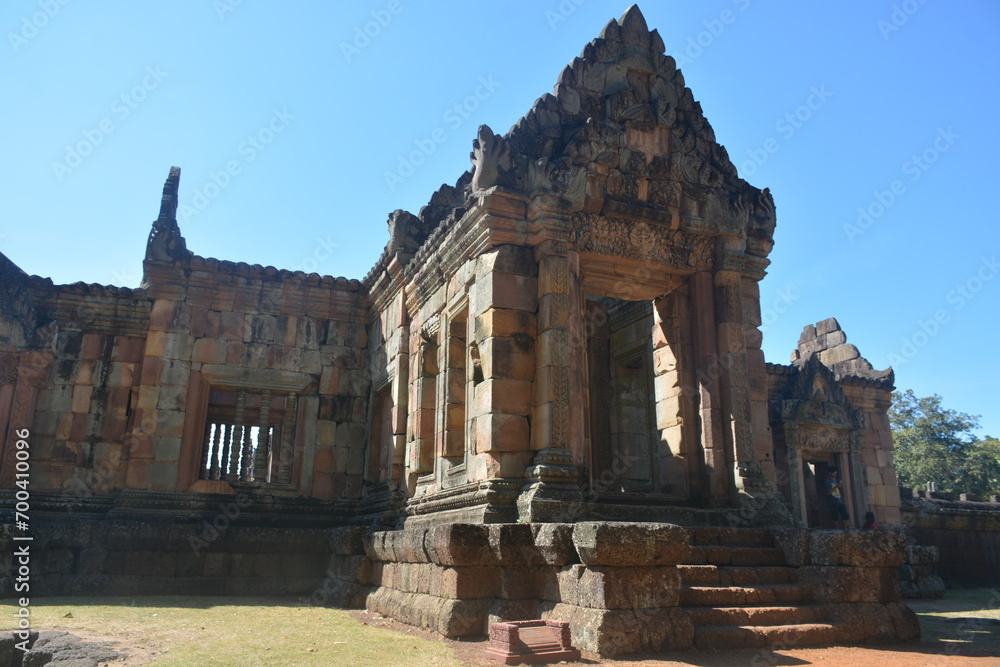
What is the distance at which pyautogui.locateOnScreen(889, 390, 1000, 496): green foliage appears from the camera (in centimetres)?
3638

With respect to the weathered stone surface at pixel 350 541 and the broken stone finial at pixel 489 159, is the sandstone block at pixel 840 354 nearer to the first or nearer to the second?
the broken stone finial at pixel 489 159

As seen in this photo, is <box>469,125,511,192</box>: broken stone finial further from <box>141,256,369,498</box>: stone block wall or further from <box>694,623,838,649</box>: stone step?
<box>141,256,369,498</box>: stone block wall

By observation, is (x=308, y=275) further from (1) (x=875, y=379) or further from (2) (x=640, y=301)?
(1) (x=875, y=379)

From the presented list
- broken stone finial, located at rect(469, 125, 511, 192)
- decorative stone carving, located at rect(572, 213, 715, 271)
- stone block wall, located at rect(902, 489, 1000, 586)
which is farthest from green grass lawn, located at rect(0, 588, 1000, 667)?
stone block wall, located at rect(902, 489, 1000, 586)

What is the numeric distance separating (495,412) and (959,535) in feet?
48.2

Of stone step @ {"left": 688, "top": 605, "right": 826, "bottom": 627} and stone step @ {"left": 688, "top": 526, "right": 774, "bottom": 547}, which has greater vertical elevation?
stone step @ {"left": 688, "top": 526, "right": 774, "bottom": 547}

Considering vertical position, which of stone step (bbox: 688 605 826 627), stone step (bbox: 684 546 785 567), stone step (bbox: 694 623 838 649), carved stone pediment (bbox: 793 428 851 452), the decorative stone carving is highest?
the decorative stone carving

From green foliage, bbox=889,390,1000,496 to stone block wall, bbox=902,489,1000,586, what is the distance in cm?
1979

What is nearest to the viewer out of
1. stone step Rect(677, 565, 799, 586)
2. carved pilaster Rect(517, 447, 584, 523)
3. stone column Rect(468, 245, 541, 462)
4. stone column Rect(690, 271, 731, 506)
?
Result: stone step Rect(677, 565, 799, 586)

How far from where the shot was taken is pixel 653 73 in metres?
10.0

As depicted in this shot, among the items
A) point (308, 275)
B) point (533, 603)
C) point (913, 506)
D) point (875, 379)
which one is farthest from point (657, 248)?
point (913, 506)

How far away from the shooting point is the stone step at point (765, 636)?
6203 mm

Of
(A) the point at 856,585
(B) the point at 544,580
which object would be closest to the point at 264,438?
(B) the point at 544,580

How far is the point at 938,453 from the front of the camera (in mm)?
37688
